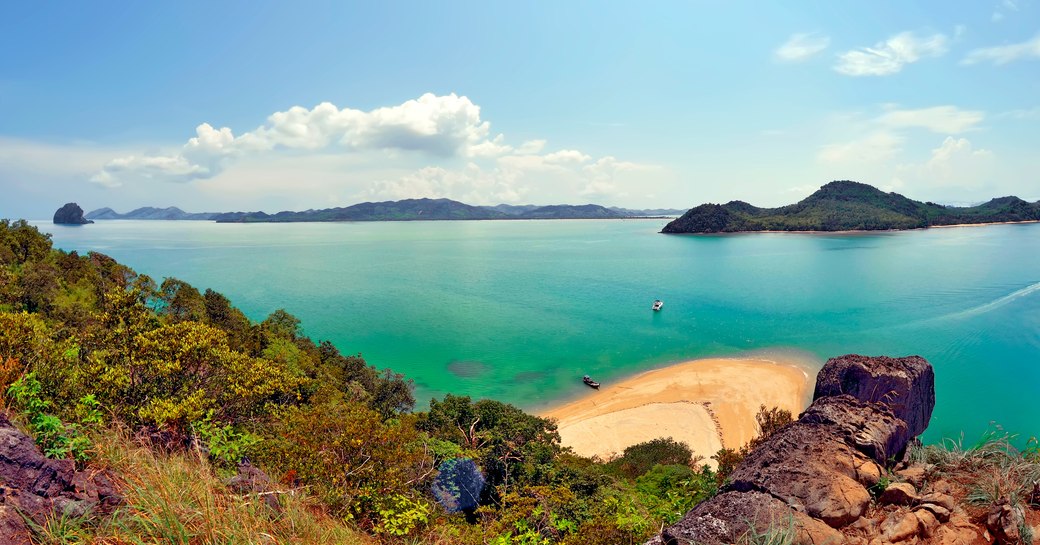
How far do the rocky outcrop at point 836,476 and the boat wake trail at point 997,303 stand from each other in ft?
230

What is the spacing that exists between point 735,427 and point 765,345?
22545mm

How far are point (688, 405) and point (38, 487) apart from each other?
124 feet

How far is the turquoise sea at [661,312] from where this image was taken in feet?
140

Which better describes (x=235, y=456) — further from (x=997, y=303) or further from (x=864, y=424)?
(x=997, y=303)

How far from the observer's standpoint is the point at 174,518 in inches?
153

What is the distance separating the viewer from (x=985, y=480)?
657 centimetres

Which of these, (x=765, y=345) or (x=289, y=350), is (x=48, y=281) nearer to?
(x=289, y=350)

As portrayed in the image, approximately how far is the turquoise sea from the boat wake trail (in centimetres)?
33

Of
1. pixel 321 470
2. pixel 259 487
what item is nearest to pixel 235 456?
pixel 321 470

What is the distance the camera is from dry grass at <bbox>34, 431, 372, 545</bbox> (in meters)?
3.86

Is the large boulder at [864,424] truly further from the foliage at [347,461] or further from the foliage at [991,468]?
the foliage at [347,461]

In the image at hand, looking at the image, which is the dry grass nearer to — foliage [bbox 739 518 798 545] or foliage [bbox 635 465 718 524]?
foliage [bbox 739 518 798 545]

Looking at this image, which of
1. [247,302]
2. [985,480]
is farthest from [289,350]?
[247,302]

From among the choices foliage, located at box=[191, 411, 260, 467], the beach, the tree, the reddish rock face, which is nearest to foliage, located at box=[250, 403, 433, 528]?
foliage, located at box=[191, 411, 260, 467]
